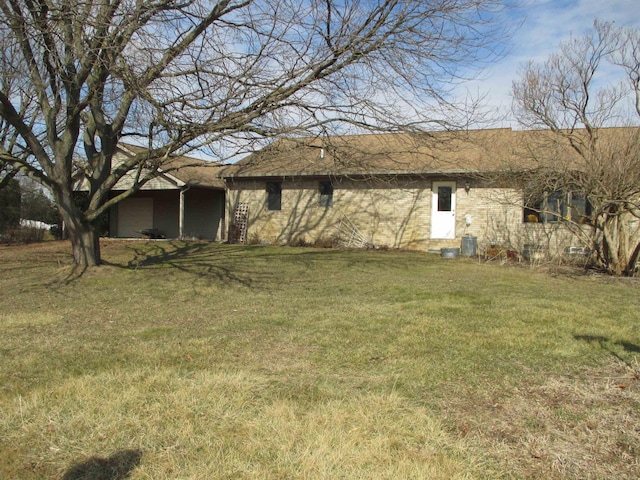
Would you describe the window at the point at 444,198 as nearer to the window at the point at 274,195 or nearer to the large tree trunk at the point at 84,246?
the window at the point at 274,195

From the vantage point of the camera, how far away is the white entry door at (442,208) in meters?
18.2

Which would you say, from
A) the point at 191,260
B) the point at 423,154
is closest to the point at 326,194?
the point at 191,260

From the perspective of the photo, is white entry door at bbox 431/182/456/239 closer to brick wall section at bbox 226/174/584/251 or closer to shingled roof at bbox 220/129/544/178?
brick wall section at bbox 226/174/584/251

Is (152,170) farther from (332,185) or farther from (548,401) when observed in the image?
(332,185)

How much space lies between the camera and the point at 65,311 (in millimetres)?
8156

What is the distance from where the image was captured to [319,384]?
470 cm

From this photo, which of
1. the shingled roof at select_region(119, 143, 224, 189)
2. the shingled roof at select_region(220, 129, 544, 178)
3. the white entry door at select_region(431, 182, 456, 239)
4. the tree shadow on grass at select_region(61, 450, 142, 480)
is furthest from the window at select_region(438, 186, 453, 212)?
the tree shadow on grass at select_region(61, 450, 142, 480)

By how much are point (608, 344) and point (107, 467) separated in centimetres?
545

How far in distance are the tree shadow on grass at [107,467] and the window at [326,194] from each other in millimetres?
16706

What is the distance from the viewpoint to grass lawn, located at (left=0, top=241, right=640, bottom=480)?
10.9 feet

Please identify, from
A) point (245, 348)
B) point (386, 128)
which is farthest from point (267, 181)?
point (245, 348)

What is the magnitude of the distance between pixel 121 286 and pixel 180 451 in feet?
25.2

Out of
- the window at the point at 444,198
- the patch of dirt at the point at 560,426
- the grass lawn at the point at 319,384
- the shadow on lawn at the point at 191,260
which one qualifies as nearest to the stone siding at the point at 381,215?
the window at the point at 444,198

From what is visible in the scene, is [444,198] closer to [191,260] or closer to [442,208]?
[442,208]
